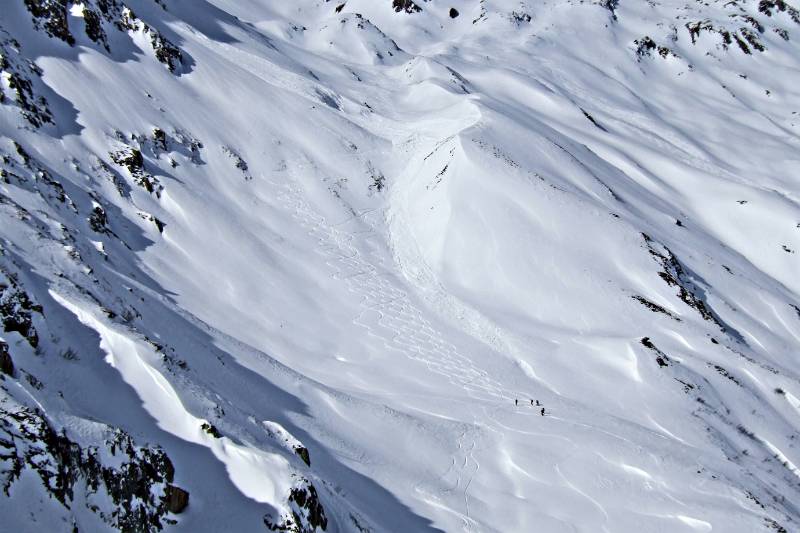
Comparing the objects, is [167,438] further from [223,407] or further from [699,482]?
[699,482]

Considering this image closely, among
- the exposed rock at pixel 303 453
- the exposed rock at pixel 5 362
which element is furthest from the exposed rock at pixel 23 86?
the exposed rock at pixel 303 453

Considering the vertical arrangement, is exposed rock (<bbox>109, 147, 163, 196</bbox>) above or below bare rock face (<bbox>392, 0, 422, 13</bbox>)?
below

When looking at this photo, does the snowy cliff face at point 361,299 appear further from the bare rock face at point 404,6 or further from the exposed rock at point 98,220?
the bare rock face at point 404,6

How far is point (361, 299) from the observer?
96.8 feet

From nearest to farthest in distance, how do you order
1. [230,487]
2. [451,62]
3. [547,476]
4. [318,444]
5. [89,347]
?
[230,487]
[89,347]
[318,444]
[547,476]
[451,62]

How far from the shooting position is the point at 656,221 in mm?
39469

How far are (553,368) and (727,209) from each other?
27.4m

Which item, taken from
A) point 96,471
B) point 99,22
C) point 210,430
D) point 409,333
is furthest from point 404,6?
point 96,471

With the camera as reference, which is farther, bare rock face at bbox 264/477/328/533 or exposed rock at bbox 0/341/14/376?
bare rock face at bbox 264/477/328/533

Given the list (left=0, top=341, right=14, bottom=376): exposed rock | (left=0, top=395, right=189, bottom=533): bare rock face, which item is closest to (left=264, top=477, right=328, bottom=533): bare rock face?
(left=0, top=395, right=189, bottom=533): bare rock face

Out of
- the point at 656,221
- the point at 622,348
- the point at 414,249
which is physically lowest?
the point at 414,249

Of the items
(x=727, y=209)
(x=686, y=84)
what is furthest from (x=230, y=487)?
(x=686, y=84)

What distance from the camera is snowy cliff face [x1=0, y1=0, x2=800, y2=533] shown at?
11070 millimetres

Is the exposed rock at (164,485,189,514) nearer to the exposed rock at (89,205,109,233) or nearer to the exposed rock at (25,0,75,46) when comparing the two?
the exposed rock at (89,205,109,233)
